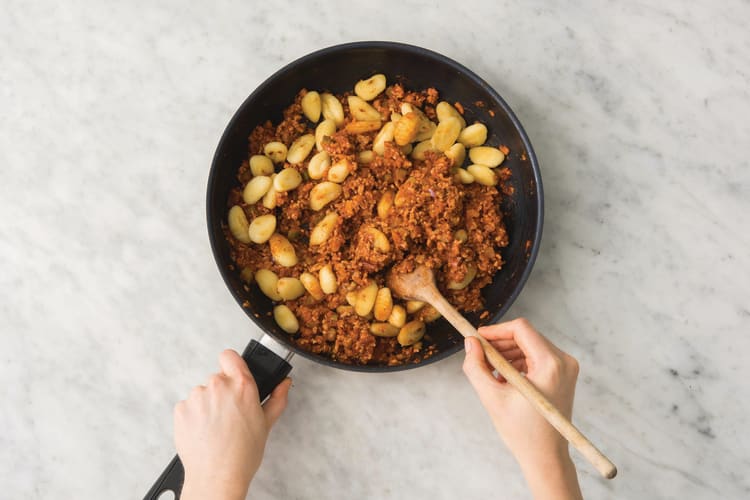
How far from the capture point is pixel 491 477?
1.01 m

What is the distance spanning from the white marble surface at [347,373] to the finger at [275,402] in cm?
7

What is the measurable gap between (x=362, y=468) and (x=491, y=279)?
0.34 m

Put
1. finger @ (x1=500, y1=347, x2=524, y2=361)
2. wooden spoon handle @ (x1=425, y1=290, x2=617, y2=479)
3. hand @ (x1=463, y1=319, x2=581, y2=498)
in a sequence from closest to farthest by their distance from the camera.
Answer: wooden spoon handle @ (x1=425, y1=290, x2=617, y2=479) → hand @ (x1=463, y1=319, x2=581, y2=498) → finger @ (x1=500, y1=347, x2=524, y2=361)

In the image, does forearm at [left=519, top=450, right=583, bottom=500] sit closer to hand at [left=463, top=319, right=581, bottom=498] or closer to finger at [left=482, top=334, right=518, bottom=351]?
hand at [left=463, top=319, right=581, bottom=498]

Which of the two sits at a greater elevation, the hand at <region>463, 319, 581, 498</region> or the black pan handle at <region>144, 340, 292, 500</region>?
the black pan handle at <region>144, 340, 292, 500</region>

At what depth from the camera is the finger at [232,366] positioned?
882mm

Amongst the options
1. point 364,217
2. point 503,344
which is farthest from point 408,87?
point 503,344

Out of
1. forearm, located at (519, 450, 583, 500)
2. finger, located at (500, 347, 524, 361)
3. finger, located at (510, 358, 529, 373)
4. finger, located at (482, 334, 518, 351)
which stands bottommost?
forearm, located at (519, 450, 583, 500)

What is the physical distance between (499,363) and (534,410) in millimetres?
74

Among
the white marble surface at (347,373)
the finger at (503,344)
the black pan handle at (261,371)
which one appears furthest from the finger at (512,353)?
the black pan handle at (261,371)

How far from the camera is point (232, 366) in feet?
2.90

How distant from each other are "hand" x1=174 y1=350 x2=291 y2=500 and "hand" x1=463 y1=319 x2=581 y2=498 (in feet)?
0.97

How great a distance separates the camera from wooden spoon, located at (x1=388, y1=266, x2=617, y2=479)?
2.26ft

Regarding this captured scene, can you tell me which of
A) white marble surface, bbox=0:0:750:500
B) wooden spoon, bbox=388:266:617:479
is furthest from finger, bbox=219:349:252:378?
wooden spoon, bbox=388:266:617:479
